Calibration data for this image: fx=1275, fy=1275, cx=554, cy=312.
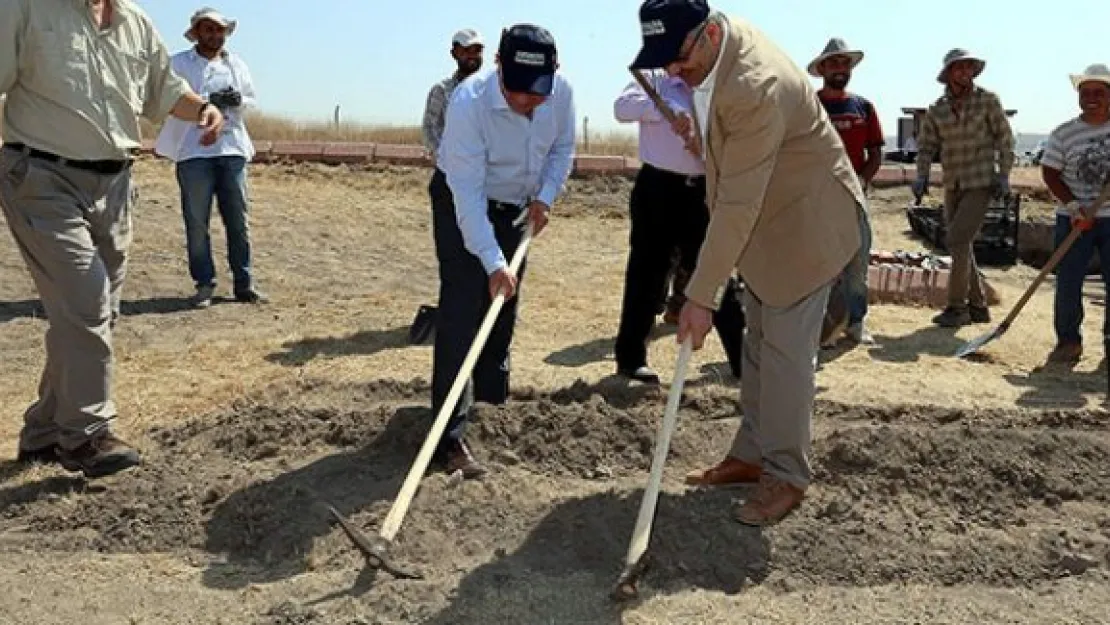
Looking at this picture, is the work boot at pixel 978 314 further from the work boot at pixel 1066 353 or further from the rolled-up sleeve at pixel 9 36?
the rolled-up sleeve at pixel 9 36

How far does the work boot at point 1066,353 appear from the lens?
282 inches

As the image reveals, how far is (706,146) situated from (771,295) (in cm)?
56

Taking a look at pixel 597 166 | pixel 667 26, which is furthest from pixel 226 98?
pixel 597 166

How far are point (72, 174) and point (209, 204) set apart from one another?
3.57 meters

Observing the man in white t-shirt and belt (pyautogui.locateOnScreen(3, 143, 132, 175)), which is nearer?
belt (pyautogui.locateOnScreen(3, 143, 132, 175))

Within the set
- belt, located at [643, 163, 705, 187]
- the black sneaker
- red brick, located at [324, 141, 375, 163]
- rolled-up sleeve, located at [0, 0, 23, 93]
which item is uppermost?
rolled-up sleeve, located at [0, 0, 23, 93]

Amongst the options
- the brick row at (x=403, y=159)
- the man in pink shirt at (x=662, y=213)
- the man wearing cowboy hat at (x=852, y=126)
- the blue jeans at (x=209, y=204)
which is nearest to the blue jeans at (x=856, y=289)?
the man wearing cowboy hat at (x=852, y=126)

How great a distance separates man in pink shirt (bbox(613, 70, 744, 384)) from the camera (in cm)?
596

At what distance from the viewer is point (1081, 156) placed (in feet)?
22.8

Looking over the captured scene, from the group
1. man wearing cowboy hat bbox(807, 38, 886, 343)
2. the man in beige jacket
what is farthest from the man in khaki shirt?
man wearing cowboy hat bbox(807, 38, 886, 343)

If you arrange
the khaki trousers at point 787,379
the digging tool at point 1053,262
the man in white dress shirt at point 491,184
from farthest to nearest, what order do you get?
the digging tool at point 1053,262 < the man in white dress shirt at point 491,184 < the khaki trousers at point 787,379

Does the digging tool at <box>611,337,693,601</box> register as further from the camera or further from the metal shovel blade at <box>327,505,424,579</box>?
the camera

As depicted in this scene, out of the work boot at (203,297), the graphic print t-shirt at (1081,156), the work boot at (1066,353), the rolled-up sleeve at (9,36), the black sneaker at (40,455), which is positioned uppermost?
the rolled-up sleeve at (9,36)

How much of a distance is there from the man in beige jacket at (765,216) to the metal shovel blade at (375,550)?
1.13 meters
